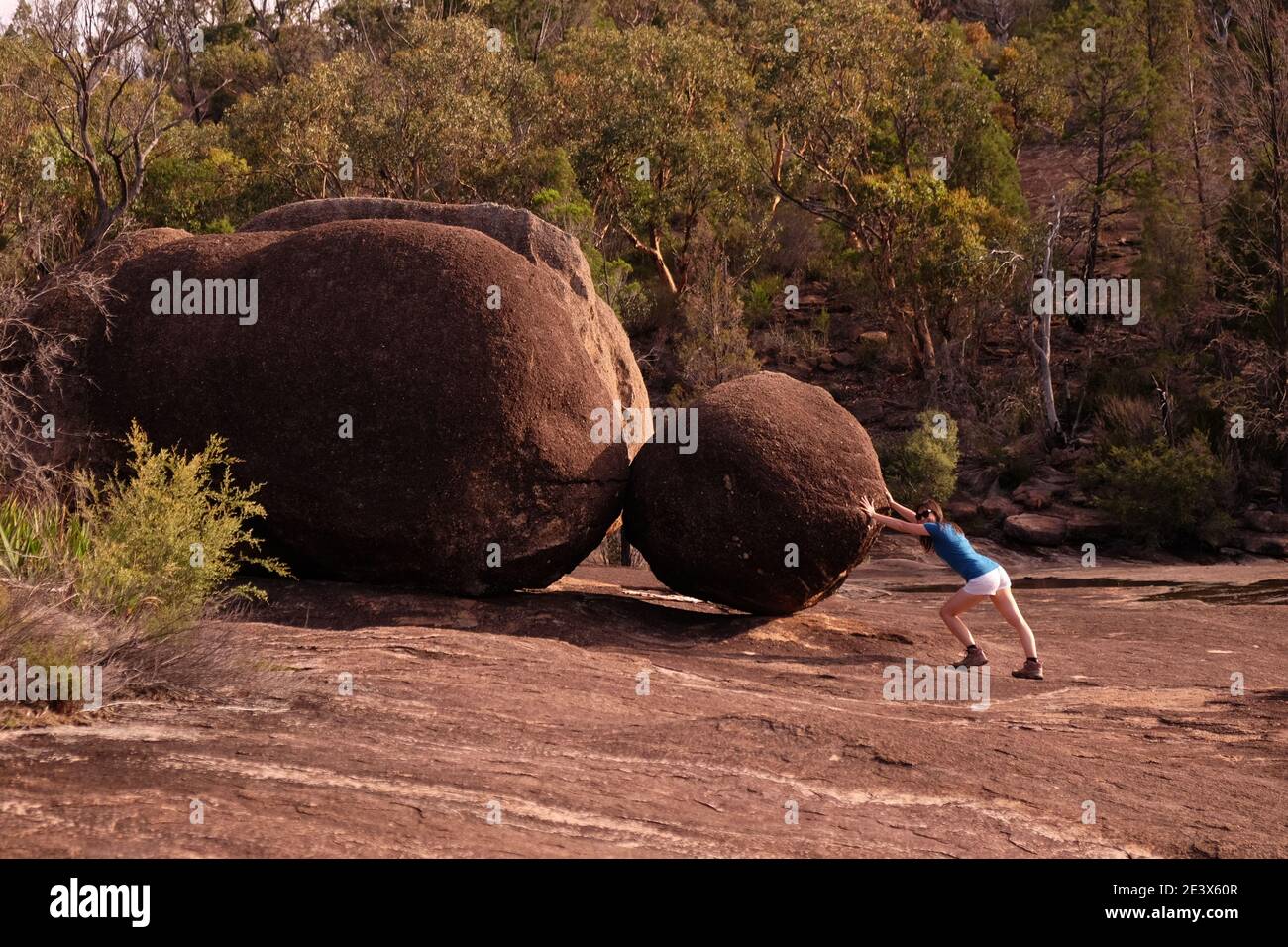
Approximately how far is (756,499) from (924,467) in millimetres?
16600

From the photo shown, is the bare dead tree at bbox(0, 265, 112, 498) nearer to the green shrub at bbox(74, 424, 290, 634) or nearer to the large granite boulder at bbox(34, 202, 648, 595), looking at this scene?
the large granite boulder at bbox(34, 202, 648, 595)

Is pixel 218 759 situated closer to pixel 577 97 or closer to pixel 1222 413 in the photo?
pixel 1222 413

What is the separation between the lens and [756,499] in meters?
11.4

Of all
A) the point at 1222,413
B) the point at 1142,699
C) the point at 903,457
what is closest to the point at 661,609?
the point at 1142,699

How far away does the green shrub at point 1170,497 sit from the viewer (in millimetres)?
25406

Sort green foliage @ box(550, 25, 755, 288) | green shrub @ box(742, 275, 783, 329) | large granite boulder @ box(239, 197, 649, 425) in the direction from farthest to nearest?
green shrub @ box(742, 275, 783, 329) < green foliage @ box(550, 25, 755, 288) < large granite boulder @ box(239, 197, 649, 425)

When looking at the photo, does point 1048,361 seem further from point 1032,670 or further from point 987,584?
point 987,584

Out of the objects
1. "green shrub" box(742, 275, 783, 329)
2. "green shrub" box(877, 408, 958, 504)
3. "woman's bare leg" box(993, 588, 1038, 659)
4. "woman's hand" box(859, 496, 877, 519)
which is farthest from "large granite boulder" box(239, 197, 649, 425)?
"green shrub" box(742, 275, 783, 329)

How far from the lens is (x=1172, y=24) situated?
1729 inches

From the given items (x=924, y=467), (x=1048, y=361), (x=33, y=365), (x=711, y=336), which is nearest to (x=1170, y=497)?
(x=924, y=467)

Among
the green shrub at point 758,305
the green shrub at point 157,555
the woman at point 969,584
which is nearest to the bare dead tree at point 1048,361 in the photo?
the green shrub at point 758,305

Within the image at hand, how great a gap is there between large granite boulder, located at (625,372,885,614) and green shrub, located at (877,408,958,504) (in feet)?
50.8

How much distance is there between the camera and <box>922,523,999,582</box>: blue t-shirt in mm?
10930

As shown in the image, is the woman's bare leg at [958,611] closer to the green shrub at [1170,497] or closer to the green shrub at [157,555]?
the green shrub at [157,555]
